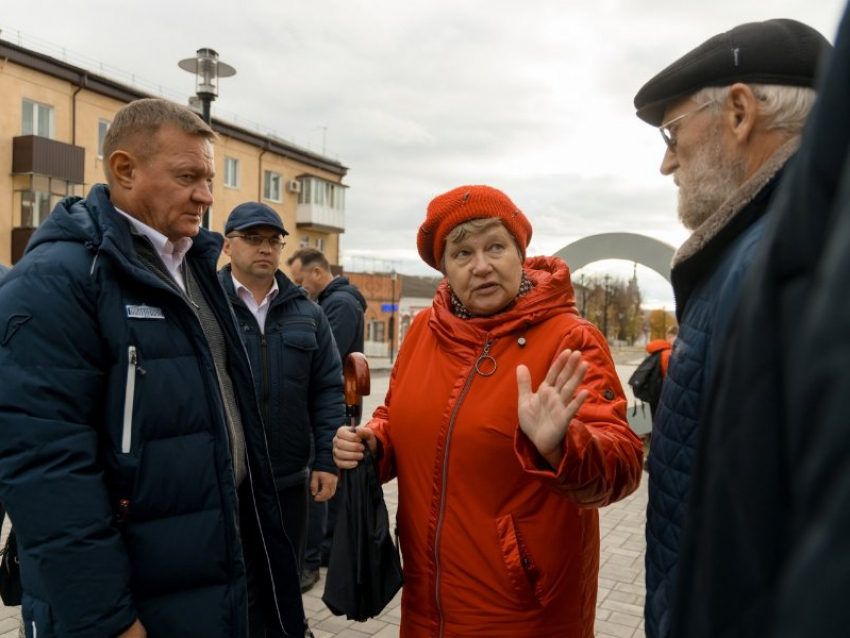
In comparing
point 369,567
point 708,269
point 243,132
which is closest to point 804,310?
point 708,269

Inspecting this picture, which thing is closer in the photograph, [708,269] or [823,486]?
[823,486]

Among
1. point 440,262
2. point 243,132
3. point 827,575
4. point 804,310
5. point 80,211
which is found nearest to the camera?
point 827,575

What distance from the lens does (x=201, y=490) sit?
7.04 feet

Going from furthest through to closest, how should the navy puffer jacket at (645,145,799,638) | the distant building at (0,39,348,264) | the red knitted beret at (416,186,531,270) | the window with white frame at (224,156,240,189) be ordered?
the window with white frame at (224,156,240,189), the distant building at (0,39,348,264), the red knitted beret at (416,186,531,270), the navy puffer jacket at (645,145,799,638)

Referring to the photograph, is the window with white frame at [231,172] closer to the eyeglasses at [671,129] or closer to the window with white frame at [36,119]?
the window with white frame at [36,119]

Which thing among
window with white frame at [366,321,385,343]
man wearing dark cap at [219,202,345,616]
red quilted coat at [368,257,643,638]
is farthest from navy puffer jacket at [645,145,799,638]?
window with white frame at [366,321,385,343]

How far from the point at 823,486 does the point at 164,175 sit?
2.34m

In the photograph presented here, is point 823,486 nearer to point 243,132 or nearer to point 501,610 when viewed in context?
point 501,610

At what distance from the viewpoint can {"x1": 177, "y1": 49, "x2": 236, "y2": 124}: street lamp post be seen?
7.86m

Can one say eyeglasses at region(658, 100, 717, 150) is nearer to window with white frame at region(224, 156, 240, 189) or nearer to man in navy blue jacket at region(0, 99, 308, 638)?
man in navy blue jacket at region(0, 99, 308, 638)

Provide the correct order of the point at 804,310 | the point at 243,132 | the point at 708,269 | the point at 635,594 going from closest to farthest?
the point at 804,310, the point at 708,269, the point at 635,594, the point at 243,132

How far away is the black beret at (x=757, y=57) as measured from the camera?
1.51 meters

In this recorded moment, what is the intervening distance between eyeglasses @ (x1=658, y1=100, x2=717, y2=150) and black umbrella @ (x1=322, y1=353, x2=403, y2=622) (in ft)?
4.72

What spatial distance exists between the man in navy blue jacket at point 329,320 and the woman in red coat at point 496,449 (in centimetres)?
272
